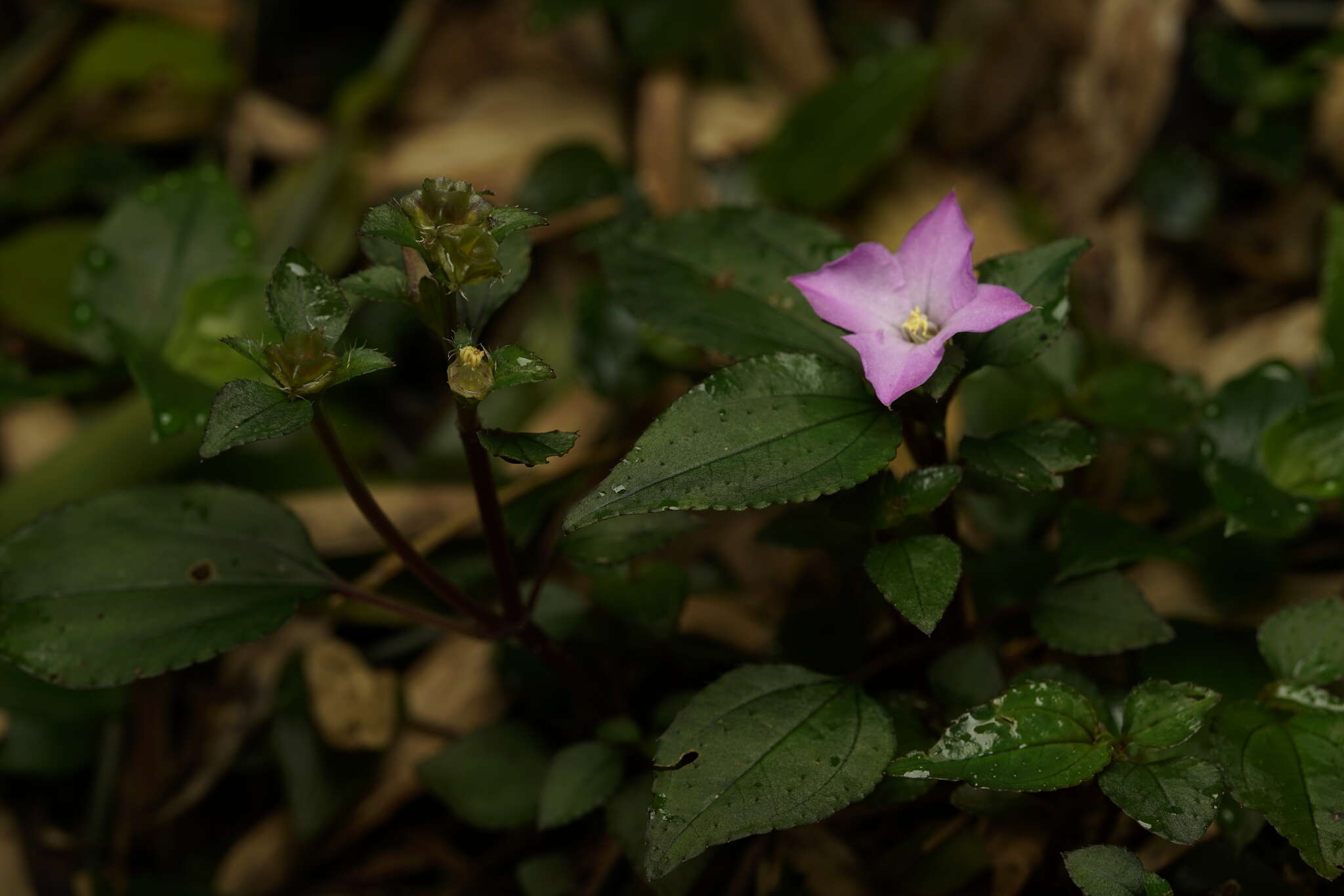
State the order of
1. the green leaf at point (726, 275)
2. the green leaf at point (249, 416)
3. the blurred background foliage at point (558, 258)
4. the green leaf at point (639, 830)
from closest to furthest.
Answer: the green leaf at point (249, 416) → the green leaf at point (639, 830) → the green leaf at point (726, 275) → the blurred background foliage at point (558, 258)

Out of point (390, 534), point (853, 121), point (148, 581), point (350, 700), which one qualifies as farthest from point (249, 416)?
point (853, 121)

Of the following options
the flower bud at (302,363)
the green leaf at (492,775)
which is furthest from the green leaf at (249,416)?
the green leaf at (492,775)

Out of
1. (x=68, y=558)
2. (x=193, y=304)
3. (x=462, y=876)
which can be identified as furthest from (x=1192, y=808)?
(x=193, y=304)

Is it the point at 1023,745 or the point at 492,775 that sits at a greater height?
the point at 1023,745

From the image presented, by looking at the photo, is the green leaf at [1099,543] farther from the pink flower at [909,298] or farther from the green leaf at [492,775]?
the green leaf at [492,775]

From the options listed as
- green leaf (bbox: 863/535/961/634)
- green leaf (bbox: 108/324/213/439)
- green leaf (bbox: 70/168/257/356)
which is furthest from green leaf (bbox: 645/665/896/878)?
green leaf (bbox: 70/168/257/356)

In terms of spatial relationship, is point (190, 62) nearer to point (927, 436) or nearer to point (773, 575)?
point (773, 575)

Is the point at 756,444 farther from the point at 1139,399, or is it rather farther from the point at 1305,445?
→ the point at 1305,445
